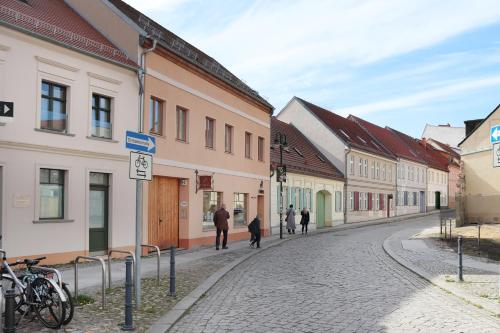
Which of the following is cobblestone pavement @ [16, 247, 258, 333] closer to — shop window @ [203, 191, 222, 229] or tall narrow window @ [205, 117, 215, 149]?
shop window @ [203, 191, 222, 229]

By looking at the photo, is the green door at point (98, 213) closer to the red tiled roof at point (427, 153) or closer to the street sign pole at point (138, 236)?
the street sign pole at point (138, 236)

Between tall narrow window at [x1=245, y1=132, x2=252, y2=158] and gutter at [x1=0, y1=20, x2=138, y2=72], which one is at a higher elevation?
gutter at [x1=0, y1=20, x2=138, y2=72]

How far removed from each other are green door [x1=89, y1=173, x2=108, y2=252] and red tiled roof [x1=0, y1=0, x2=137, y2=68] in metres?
3.78

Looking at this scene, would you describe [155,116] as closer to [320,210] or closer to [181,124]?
[181,124]

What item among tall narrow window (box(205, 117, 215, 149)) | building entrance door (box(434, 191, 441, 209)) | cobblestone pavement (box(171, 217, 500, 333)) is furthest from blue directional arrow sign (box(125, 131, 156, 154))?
building entrance door (box(434, 191, 441, 209))

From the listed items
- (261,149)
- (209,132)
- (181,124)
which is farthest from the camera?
(261,149)

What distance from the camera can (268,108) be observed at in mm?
30359

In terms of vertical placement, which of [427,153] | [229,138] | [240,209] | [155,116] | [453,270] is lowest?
[453,270]

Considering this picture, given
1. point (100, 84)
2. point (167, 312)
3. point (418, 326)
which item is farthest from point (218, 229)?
point (418, 326)

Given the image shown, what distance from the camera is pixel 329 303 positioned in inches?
385

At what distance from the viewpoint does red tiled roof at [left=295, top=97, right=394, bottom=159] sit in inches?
1756

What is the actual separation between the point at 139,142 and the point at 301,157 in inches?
1158

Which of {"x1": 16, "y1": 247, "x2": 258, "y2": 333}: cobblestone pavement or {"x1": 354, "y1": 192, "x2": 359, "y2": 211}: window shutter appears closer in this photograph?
{"x1": 16, "y1": 247, "x2": 258, "y2": 333}: cobblestone pavement

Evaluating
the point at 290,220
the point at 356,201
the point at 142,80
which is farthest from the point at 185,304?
the point at 356,201
